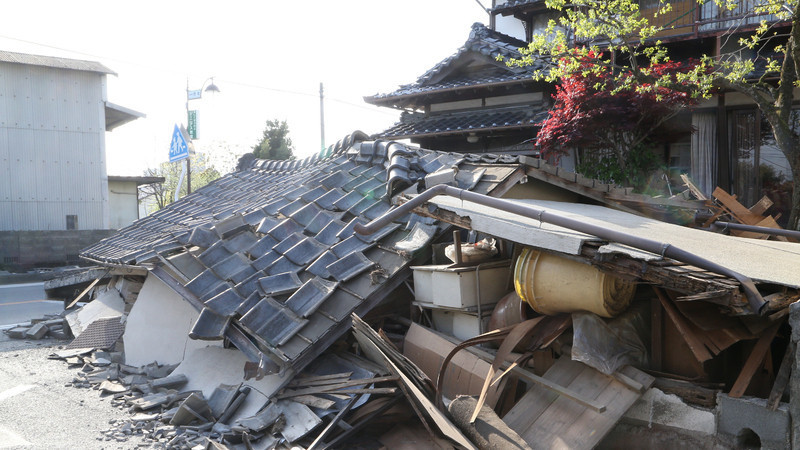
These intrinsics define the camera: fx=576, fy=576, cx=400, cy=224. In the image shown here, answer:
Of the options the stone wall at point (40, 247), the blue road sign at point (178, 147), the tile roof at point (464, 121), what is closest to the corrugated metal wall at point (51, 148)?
the stone wall at point (40, 247)

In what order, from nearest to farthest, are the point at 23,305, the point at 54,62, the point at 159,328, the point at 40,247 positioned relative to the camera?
1. the point at 159,328
2. the point at 23,305
3. the point at 40,247
4. the point at 54,62

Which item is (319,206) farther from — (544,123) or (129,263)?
(544,123)

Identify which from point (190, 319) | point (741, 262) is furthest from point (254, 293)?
point (741, 262)

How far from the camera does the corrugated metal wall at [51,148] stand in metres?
25.3

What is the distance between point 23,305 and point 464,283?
1523cm

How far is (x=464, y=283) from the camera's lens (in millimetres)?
6324

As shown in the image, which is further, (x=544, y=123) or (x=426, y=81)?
(x=426, y=81)

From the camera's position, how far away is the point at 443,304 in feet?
21.3

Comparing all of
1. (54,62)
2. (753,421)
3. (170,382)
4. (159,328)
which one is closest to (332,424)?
(170,382)

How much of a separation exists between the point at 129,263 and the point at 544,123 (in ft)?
28.4

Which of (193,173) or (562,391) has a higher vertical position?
(193,173)

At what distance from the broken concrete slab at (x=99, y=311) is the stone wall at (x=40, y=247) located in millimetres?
14780

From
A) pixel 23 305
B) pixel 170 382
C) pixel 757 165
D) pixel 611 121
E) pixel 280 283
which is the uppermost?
pixel 611 121

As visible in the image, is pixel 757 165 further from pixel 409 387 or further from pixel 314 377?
pixel 314 377
